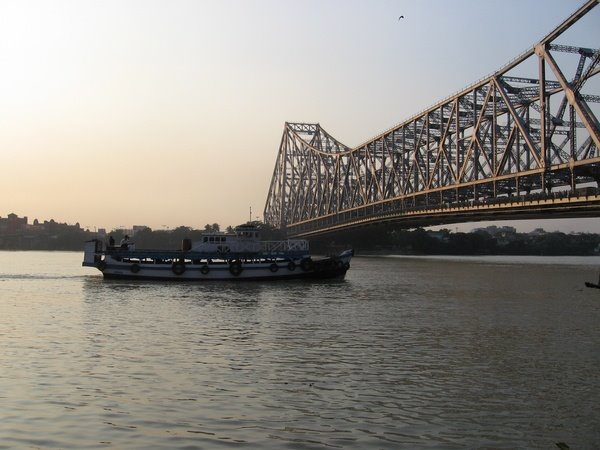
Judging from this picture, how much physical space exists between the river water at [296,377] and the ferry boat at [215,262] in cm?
2208

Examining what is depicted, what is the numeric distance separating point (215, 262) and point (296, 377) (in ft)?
138

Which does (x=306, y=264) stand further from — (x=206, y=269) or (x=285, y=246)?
(x=206, y=269)

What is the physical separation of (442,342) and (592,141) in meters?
52.0

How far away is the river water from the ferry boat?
22077 millimetres

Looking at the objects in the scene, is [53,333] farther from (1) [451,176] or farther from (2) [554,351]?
(1) [451,176]

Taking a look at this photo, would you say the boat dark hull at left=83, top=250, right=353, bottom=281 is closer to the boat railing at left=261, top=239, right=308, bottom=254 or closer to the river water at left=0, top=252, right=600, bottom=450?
the boat railing at left=261, top=239, right=308, bottom=254

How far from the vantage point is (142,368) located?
61.2 feet

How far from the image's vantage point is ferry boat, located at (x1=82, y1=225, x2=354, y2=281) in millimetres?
57812

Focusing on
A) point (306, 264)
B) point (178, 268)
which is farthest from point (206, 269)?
point (306, 264)

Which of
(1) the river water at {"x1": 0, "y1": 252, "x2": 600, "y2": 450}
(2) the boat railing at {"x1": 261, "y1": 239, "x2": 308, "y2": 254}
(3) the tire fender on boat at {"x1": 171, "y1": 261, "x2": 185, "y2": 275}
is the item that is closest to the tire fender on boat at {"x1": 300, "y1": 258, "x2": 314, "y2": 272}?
(2) the boat railing at {"x1": 261, "y1": 239, "x2": 308, "y2": 254}

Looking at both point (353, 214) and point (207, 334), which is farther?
point (353, 214)

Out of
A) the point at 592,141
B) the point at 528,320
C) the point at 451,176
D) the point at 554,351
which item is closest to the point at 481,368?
the point at 554,351

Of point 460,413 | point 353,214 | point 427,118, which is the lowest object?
point 460,413

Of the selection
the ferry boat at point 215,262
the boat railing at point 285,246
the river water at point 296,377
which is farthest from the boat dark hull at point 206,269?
the river water at point 296,377
